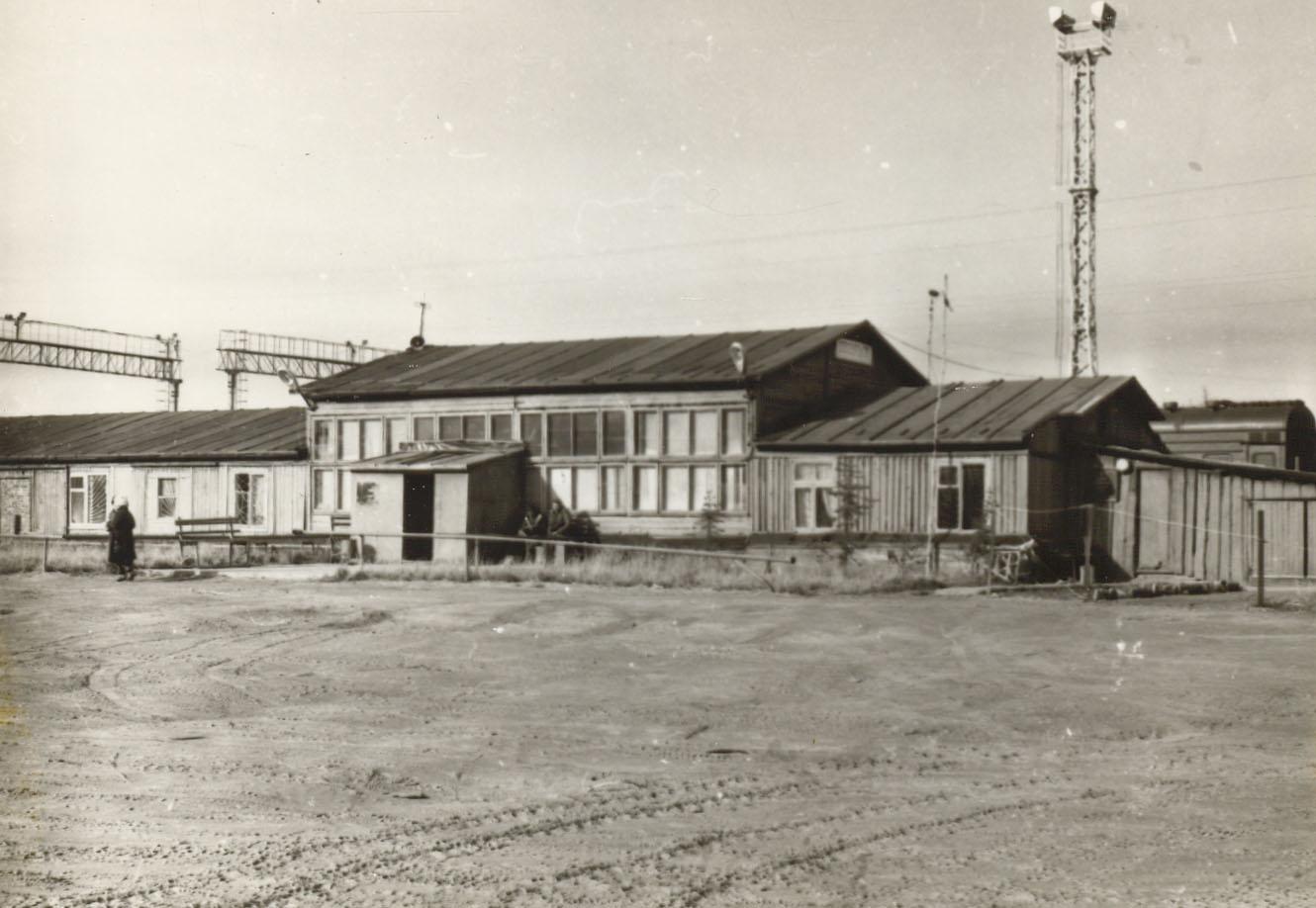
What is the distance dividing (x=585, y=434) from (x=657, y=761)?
903 inches

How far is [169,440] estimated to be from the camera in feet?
131

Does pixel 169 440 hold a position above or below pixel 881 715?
above

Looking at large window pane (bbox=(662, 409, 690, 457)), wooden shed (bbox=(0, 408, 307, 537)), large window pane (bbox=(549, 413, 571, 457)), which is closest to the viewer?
large window pane (bbox=(662, 409, 690, 457))

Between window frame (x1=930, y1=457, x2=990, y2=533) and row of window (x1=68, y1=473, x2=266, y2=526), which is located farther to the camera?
row of window (x1=68, y1=473, x2=266, y2=526)

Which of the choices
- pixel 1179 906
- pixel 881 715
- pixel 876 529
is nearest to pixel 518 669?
pixel 881 715

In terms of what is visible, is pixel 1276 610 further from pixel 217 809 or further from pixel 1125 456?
pixel 217 809

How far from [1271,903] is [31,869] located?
588 centimetres

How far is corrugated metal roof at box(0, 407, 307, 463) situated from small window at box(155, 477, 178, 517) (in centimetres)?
70

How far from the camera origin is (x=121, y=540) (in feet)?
82.0

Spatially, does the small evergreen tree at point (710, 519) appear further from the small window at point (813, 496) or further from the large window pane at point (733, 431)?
the small window at point (813, 496)

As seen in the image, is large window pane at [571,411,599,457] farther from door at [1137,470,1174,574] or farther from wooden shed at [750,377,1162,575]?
door at [1137,470,1174,574]

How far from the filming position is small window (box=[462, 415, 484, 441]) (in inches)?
1318

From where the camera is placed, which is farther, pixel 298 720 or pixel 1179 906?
pixel 298 720

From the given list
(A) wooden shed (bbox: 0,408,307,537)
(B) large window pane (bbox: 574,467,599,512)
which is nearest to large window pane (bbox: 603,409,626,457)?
(B) large window pane (bbox: 574,467,599,512)
